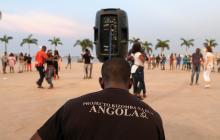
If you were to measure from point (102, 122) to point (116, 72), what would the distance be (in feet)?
1.57

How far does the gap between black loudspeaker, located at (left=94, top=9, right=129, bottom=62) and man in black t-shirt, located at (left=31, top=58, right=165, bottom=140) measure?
4.20 metres

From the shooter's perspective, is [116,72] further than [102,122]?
Yes

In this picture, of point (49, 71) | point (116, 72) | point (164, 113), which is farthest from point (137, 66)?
point (116, 72)

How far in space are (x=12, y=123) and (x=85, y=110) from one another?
259 inches

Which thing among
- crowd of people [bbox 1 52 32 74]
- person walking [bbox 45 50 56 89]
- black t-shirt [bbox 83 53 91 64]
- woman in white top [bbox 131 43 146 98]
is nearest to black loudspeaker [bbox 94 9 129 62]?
woman in white top [bbox 131 43 146 98]

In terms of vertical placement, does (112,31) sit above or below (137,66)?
above

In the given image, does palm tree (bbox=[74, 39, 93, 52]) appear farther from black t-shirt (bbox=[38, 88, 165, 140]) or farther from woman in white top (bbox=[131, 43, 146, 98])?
black t-shirt (bbox=[38, 88, 165, 140])

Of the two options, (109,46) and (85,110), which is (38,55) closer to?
(109,46)

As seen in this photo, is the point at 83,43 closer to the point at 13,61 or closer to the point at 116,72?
the point at 13,61

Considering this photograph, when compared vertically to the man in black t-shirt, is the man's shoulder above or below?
above

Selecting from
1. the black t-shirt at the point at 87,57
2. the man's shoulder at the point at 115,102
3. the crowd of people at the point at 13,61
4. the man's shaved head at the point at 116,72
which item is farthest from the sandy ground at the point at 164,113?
the crowd of people at the point at 13,61

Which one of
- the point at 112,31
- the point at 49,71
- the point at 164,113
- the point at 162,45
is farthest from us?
the point at 162,45

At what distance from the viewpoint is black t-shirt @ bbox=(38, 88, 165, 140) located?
295 cm

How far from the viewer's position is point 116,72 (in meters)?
3.29
